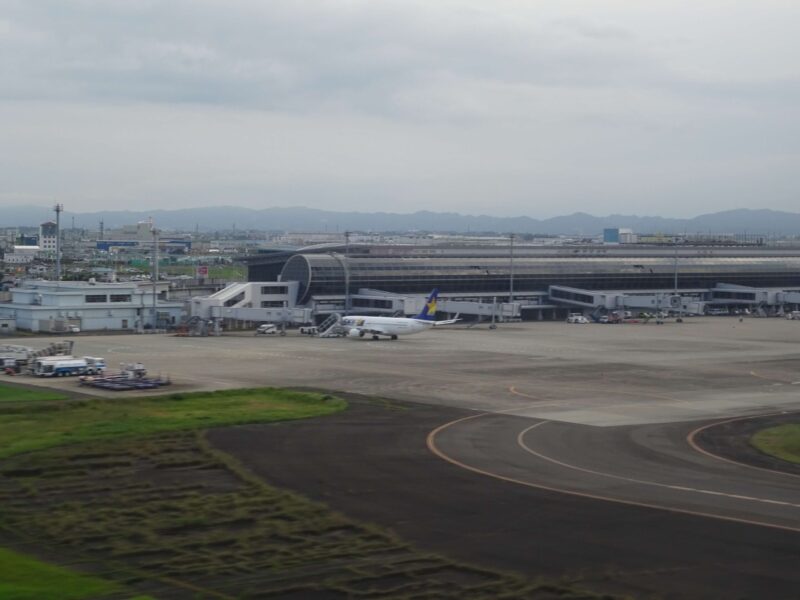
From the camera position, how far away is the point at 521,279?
442ft

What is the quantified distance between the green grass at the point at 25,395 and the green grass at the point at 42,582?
29273 mm

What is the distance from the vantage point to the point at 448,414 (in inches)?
1727

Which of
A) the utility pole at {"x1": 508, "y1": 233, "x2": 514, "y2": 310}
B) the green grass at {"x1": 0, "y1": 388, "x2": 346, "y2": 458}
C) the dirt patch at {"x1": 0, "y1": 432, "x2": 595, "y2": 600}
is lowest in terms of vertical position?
the green grass at {"x1": 0, "y1": 388, "x2": 346, "y2": 458}

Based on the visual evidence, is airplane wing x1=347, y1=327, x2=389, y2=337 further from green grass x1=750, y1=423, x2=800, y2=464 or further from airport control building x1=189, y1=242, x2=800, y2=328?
green grass x1=750, y1=423, x2=800, y2=464

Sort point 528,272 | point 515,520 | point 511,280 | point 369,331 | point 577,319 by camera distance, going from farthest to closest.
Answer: point 528,272, point 511,280, point 577,319, point 369,331, point 515,520

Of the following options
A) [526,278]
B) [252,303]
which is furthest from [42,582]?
[526,278]

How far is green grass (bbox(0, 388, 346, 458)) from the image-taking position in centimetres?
3653

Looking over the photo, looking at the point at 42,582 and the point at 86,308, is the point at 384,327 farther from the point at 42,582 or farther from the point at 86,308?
the point at 42,582

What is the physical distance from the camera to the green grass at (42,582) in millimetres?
17500

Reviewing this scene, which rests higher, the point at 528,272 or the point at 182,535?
the point at 528,272

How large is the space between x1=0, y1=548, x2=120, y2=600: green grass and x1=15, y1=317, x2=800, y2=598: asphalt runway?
7054 mm

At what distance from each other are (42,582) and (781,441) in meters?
27.0

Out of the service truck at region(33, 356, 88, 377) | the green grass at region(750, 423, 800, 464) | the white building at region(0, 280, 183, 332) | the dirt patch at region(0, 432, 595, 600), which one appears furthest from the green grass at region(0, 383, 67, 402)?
the white building at region(0, 280, 183, 332)

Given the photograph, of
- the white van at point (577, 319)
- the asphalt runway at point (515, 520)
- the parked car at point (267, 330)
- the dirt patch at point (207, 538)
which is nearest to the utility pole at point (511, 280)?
the white van at point (577, 319)
